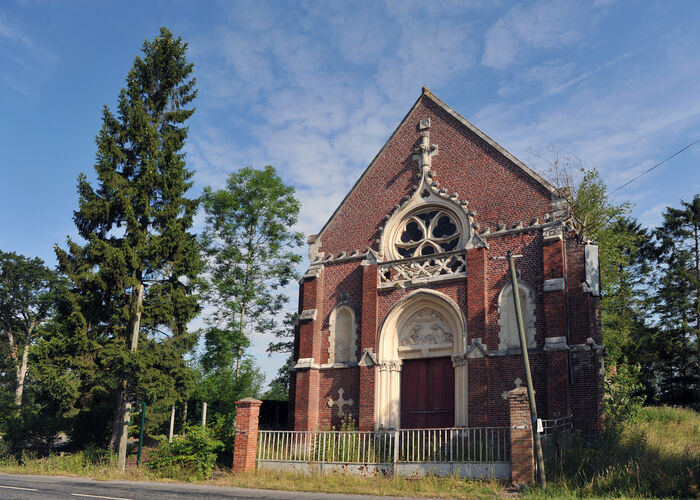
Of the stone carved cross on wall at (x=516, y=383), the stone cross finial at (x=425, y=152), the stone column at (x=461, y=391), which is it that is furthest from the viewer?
the stone cross finial at (x=425, y=152)

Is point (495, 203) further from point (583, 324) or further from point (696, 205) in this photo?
point (696, 205)

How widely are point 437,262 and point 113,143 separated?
12192 millimetres

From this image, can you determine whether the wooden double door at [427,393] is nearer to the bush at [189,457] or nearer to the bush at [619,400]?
the bush at [619,400]

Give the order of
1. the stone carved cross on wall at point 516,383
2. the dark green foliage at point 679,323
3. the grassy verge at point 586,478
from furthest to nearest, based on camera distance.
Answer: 1. the dark green foliage at point 679,323
2. the stone carved cross on wall at point 516,383
3. the grassy verge at point 586,478

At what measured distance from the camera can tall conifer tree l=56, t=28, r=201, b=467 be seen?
19.3m

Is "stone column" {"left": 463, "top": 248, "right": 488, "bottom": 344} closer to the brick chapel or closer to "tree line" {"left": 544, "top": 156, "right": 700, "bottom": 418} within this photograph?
the brick chapel

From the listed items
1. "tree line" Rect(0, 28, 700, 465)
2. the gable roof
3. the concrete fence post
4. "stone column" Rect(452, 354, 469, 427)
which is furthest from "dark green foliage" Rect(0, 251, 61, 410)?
the concrete fence post

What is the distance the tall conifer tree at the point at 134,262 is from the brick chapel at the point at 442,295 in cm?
460

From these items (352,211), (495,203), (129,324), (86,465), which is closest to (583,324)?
(495,203)

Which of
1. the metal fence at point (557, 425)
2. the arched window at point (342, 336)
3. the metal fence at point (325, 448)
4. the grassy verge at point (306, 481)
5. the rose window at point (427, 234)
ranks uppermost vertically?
the rose window at point (427, 234)

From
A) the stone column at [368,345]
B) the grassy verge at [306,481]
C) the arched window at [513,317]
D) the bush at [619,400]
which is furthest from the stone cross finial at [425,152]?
the grassy verge at [306,481]

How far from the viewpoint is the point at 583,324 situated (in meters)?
15.8

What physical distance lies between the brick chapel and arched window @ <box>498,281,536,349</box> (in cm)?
3

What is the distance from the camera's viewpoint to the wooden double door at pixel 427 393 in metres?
17.8
